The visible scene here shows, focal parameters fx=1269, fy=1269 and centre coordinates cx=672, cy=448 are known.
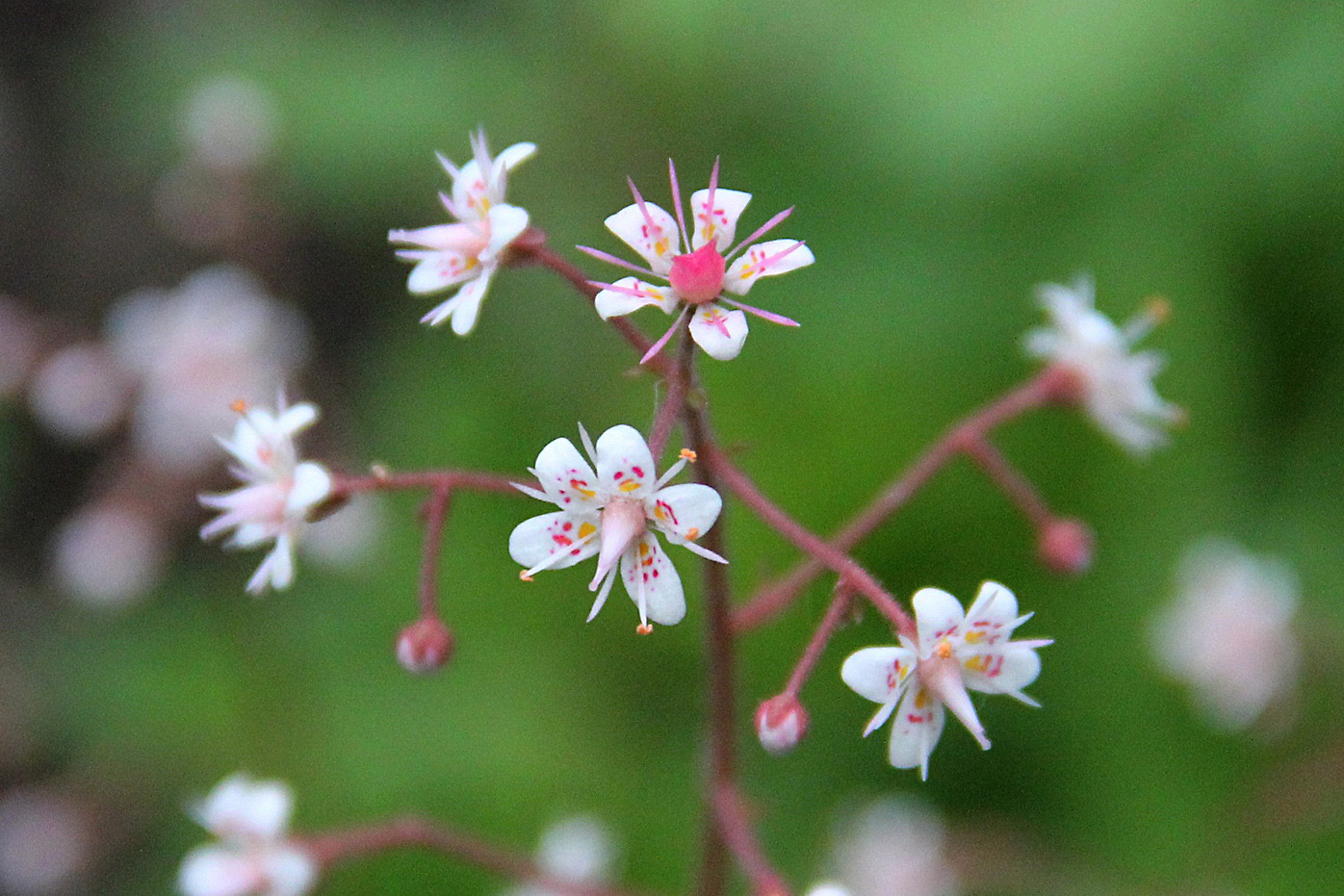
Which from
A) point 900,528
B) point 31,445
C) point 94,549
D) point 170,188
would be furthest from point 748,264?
point 31,445

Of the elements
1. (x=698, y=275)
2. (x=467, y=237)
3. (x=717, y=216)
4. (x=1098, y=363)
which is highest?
→ (x=1098, y=363)

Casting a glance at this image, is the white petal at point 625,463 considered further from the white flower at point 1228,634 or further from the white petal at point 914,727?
the white flower at point 1228,634

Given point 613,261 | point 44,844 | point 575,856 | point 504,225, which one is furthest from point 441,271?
point 44,844

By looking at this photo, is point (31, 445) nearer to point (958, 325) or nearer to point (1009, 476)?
point (958, 325)

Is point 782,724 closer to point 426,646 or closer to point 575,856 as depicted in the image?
point 426,646

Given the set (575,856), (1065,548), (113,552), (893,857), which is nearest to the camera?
(1065,548)

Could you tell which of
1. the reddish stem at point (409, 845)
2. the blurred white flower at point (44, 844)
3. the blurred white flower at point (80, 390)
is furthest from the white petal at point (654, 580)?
the blurred white flower at point (44, 844)
